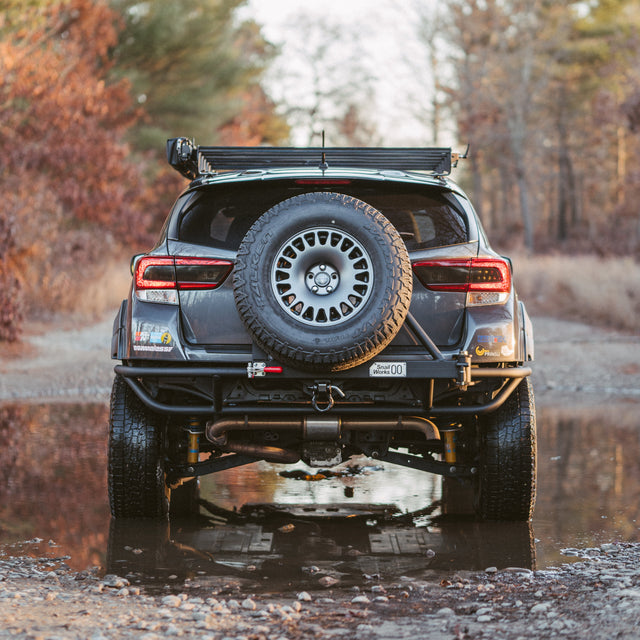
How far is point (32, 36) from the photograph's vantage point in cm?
2223

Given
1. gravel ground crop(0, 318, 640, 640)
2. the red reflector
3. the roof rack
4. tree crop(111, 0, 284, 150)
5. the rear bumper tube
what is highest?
tree crop(111, 0, 284, 150)

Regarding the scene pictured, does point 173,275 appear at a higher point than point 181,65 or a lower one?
lower

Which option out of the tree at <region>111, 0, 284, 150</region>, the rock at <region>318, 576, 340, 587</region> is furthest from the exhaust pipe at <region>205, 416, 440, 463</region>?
the tree at <region>111, 0, 284, 150</region>

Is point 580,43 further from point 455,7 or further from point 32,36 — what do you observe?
point 32,36

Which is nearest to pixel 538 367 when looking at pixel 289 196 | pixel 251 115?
pixel 289 196

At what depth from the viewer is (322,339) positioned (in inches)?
193

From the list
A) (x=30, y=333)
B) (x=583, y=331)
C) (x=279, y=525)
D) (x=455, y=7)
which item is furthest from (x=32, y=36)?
(x=455, y=7)

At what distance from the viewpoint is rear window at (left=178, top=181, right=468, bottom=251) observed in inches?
221

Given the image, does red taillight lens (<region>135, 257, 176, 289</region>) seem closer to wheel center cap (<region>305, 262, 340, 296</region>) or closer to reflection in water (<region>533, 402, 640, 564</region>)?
wheel center cap (<region>305, 262, 340, 296</region>)

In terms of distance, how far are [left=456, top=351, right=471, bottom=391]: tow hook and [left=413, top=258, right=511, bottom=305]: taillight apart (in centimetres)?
37

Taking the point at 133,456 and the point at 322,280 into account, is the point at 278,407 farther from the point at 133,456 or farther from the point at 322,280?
the point at 133,456

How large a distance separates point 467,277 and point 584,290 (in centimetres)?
1742

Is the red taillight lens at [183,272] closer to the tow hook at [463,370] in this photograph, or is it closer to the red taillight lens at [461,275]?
Answer: the red taillight lens at [461,275]

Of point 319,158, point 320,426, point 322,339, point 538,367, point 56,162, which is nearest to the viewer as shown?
point 322,339
